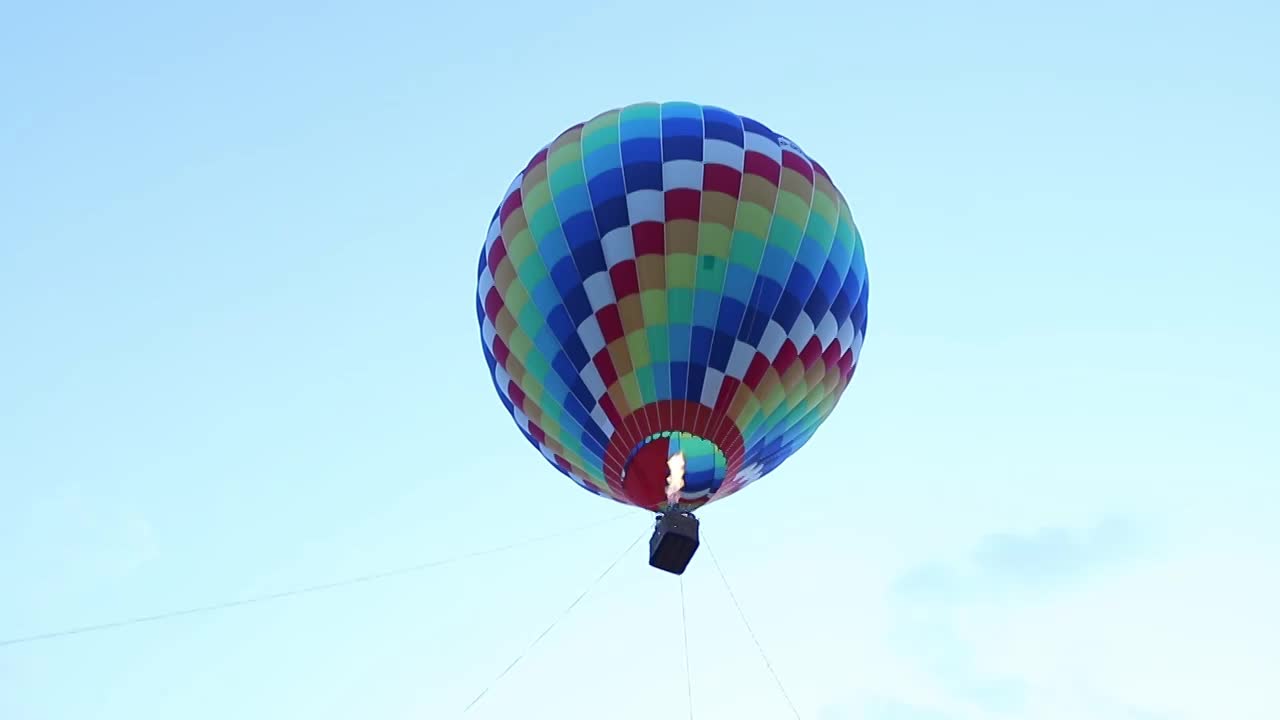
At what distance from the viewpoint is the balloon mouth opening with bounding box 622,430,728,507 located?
17.1 m

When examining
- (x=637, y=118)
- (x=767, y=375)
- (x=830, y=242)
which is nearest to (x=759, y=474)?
(x=767, y=375)

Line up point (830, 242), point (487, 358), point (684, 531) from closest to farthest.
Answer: point (684, 531) < point (830, 242) < point (487, 358)

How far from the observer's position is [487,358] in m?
19.3

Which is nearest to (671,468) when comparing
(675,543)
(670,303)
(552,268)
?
(675,543)

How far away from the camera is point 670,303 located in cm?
1716

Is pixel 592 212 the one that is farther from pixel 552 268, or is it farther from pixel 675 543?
pixel 675 543

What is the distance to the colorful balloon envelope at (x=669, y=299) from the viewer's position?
17.2 m

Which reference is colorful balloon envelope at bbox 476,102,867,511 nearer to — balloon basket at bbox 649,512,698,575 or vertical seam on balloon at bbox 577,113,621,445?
vertical seam on balloon at bbox 577,113,621,445

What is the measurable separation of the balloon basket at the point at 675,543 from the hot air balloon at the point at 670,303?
23mm

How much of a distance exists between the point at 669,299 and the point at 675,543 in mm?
3276

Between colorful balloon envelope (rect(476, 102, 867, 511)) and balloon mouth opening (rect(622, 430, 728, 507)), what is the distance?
0.08ft

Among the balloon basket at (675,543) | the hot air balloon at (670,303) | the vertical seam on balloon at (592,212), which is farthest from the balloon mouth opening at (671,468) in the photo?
the vertical seam on balloon at (592,212)

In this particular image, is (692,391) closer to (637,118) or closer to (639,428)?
(639,428)

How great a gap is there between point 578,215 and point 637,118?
6.16 feet
